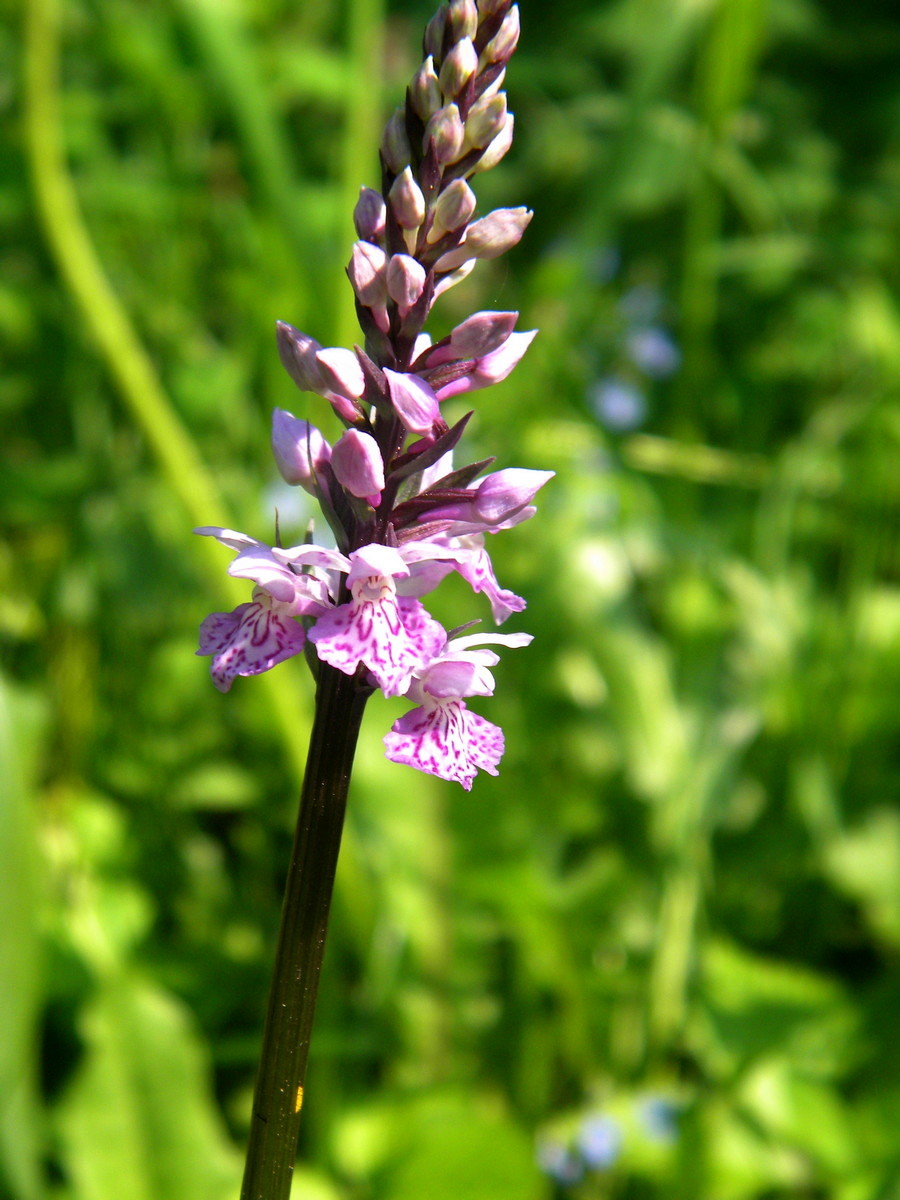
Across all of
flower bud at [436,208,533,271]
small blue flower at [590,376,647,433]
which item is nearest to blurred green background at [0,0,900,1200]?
small blue flower at [590,376,647,433]

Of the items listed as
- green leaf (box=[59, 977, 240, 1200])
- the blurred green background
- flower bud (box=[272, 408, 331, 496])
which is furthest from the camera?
the blurred green background

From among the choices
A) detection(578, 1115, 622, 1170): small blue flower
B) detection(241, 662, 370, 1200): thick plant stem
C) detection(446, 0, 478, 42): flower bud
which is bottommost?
detection(241, 662, 370, 1200): thick plant stem

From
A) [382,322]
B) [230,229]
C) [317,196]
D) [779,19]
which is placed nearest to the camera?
[382,322]

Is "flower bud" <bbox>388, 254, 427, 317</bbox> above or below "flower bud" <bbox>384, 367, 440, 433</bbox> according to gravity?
above

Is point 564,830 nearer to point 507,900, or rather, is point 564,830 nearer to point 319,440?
point 507,900

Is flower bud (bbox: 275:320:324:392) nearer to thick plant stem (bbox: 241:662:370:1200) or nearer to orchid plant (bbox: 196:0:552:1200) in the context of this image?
orchid plant (bbox: 196:0:552:1200)

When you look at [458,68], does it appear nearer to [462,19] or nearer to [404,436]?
[462,19]

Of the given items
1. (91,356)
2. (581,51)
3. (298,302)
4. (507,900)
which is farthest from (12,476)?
(581,51)

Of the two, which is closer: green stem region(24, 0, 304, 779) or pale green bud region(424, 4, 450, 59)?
pale green bud region(424, 4, 450, 59)
